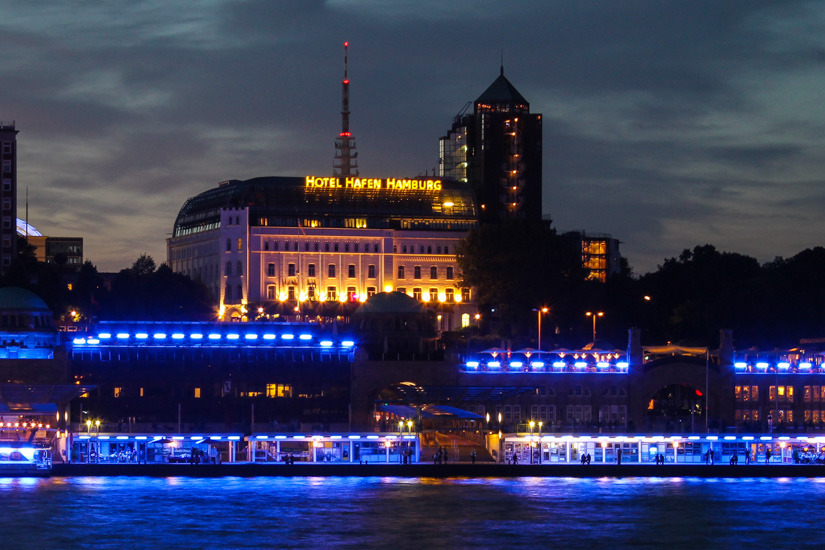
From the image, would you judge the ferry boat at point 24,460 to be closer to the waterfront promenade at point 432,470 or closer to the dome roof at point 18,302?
the waterfront promenade at point 432,470

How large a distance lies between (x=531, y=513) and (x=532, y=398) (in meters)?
50.2

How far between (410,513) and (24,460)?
130 ft

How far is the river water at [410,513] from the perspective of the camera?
5295 inches

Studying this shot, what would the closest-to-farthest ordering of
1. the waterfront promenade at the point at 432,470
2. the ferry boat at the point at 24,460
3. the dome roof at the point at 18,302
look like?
the ferry boat at the point at 24,460, the waterfront promenade at the point at 432,470, the dome roof at the point at 18,302

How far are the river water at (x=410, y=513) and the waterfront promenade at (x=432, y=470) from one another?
245 centimetres

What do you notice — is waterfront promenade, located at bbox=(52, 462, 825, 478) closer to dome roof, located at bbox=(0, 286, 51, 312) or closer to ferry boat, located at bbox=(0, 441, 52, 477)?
ferry boat, located at bbox=(0, 441, 52, 477)

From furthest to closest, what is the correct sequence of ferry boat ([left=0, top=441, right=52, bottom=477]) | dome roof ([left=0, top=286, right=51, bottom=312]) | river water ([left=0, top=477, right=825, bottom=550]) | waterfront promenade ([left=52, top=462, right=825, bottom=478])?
dome roof ([left=0, top=286, right=51, bottom=312]) < waterfront promenade ([left=52, top=462, right=825, bottom=478]) < ferry boat ([left=0, top=441, right=52, bottom=477]) < river water ([left=0, top=477, right=825, bottom=550])

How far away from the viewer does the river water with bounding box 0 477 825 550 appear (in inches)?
5295

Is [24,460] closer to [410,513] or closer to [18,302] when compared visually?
[18,302]

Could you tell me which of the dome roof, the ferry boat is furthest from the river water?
the dome roof

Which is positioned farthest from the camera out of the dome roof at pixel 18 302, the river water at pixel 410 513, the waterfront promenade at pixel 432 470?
the dome roof at pixel 18 302

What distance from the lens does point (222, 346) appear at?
19475 cm

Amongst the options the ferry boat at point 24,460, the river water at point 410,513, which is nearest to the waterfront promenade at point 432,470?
the ferry boat at point 24,460

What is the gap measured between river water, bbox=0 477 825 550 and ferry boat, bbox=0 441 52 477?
3325mm
